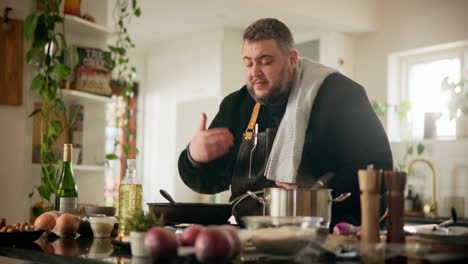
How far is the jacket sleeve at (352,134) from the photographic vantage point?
2467mm

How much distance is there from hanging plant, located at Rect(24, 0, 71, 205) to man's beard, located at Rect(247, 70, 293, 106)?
1.58 metres

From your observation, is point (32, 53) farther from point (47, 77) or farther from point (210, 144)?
point (210, 144)

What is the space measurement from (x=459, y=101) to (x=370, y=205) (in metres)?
4.09

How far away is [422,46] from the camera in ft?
18.1

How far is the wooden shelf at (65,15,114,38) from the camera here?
3.94 metres

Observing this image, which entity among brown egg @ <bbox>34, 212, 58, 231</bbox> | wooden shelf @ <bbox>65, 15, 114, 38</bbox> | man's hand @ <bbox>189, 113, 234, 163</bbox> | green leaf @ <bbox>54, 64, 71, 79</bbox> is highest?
wooden shelf @ <bbox>65, 15, 114, 38</bbox>

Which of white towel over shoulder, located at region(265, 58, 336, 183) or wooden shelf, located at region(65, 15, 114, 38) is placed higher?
wooden shelf, located at region(65, 15, 114, 38)

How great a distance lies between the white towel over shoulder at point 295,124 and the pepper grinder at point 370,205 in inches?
43.6

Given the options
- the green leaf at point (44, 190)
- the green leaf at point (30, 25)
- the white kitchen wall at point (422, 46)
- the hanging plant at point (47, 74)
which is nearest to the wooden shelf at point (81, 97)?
the hanging plant at point (47, 74)

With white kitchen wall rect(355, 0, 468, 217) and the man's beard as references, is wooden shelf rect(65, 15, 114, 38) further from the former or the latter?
white kitchen wall rect(355, 0, 468, 217)

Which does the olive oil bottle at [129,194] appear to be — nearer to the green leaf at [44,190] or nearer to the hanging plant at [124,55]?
the green leaf at [44,190]

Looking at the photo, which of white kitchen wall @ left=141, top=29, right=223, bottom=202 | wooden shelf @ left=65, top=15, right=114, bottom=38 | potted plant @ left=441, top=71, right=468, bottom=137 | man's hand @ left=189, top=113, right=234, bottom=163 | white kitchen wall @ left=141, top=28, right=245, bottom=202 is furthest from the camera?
white kitchen wall @ left=141, top=29, right=223, bottom=202

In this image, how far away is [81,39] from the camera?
13.8ft

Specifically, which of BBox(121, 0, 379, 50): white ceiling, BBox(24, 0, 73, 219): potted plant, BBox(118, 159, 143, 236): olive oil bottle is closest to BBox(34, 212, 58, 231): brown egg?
BBox(118, 159, 143, 236): olive oil bottle
